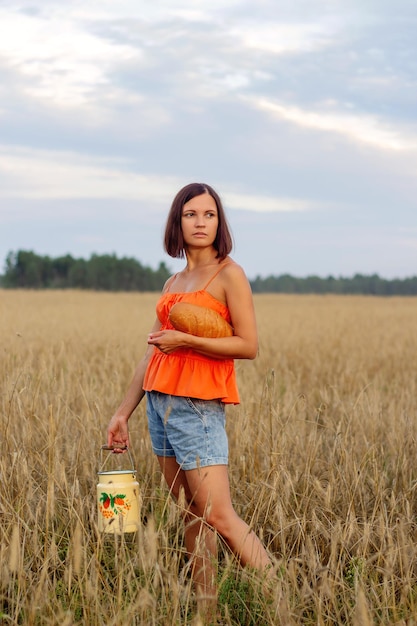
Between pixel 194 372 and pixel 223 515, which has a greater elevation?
pixel 194 372

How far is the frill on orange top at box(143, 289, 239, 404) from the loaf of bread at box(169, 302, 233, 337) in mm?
89

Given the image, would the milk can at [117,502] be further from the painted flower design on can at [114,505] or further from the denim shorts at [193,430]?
the denim shorts at [193,430]

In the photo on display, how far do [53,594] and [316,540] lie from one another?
1232 millimetres

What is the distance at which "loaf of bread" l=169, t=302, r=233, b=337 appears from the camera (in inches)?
109

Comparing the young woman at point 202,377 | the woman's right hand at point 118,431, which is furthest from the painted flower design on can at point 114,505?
the woman's right hand at point 118,431

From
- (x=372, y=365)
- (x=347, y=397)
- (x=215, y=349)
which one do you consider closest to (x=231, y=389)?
(x=215, y=349)

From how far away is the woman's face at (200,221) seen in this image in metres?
2.96

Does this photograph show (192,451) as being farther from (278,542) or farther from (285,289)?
(285,289)

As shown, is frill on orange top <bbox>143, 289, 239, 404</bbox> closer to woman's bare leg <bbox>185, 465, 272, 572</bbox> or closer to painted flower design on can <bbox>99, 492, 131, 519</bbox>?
woman's bare leg <bbox>185, 465, 272, 572</bbox>

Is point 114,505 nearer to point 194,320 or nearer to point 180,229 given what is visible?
point 194,320

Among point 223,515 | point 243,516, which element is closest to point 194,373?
point 223,515

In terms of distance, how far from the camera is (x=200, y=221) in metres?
2.95

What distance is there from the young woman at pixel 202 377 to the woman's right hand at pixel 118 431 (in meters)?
0.21

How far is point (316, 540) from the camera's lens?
3209mm
